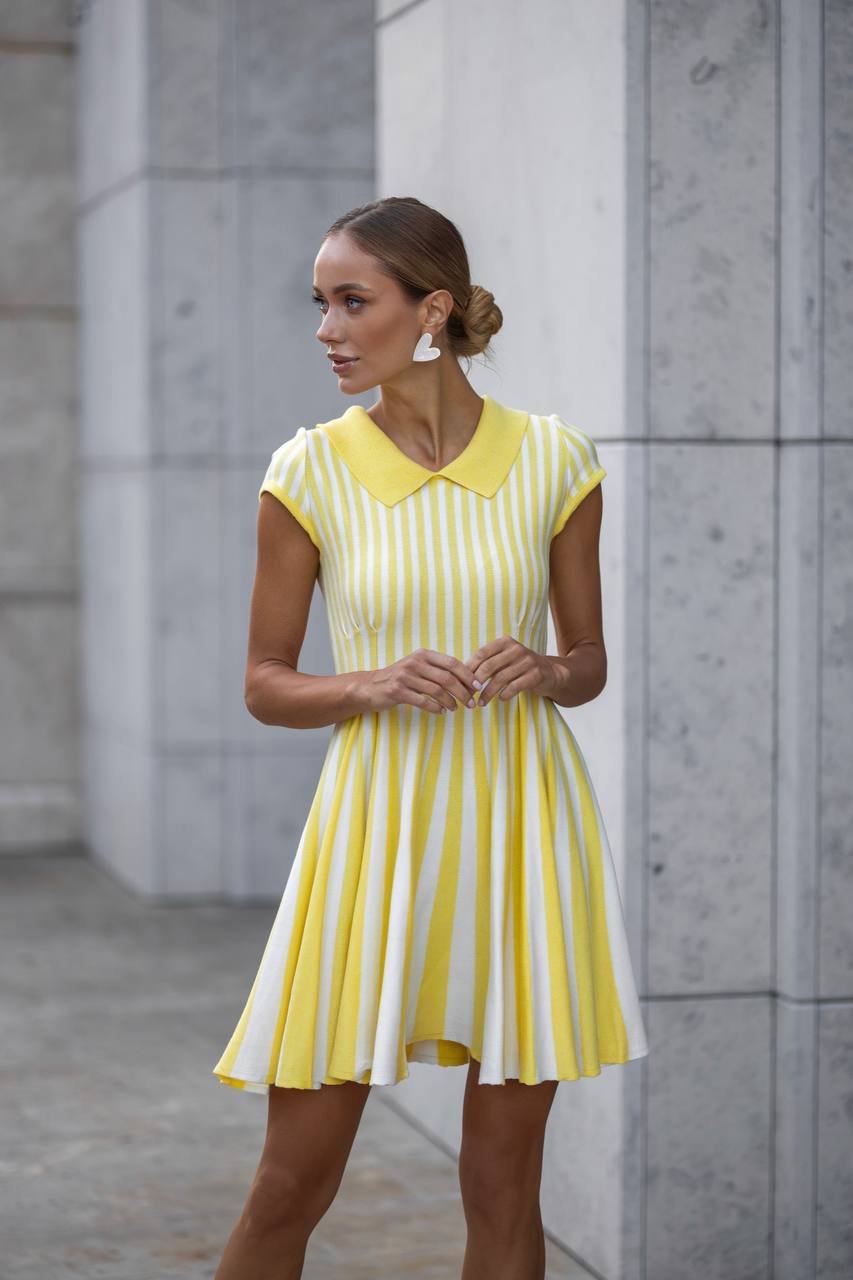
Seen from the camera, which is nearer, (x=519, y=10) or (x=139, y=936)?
(x=519, y=10)

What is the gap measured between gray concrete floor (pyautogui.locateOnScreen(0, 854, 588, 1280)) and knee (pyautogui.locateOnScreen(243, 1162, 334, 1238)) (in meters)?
1.38

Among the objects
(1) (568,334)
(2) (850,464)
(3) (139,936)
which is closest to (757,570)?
(2) (850,464)

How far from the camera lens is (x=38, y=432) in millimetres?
9781

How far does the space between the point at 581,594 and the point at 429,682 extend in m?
0.46

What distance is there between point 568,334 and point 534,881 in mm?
1706

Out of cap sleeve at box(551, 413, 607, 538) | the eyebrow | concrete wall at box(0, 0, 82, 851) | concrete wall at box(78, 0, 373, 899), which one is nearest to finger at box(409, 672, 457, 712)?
cap sleeve at box(551, 413, 607, 538)

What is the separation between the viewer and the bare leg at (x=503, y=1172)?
10.2ft

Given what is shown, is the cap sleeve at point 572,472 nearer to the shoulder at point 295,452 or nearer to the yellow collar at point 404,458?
the yellow collar at point 404,458

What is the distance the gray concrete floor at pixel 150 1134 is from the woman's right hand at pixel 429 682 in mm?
1975

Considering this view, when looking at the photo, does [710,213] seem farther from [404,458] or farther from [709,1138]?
[709,1138]

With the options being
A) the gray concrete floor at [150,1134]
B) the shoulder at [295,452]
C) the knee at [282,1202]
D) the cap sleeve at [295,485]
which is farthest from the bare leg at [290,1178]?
the gray concrete floor at [150,1134]

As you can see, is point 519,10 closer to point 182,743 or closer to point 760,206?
point 760,206

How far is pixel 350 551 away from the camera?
10.0 feet

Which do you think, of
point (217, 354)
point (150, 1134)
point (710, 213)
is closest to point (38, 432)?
point (217, 354)
